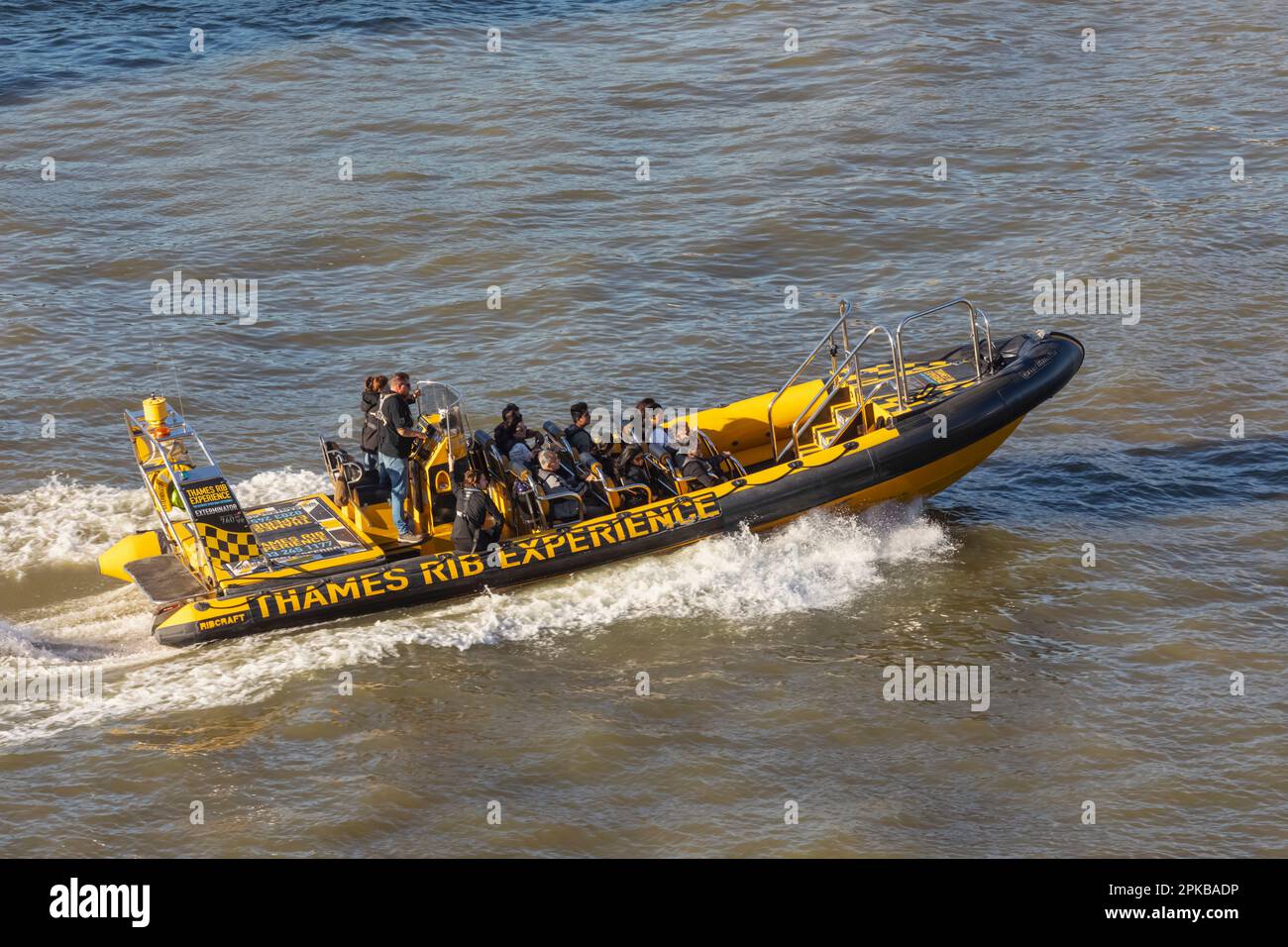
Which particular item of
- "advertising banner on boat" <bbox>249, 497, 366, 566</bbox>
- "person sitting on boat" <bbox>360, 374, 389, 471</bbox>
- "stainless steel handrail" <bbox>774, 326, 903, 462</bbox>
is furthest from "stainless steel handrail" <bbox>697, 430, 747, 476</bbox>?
"advertising banner on boat" <bbox>249, 497, 366, 566</bbox>

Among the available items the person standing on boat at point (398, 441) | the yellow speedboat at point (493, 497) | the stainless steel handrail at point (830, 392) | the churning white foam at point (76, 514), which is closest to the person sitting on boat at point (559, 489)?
the yellow speedboat at point (493, 497)

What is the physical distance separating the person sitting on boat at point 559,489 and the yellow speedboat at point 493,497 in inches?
2.9

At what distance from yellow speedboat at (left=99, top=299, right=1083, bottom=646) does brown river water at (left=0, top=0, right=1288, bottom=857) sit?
1.08 ft

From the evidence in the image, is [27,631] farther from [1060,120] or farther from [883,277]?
[1060,120]

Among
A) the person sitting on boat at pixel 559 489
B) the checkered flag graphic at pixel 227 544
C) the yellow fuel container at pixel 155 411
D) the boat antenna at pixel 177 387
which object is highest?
the boat antenna at pixel 177 387

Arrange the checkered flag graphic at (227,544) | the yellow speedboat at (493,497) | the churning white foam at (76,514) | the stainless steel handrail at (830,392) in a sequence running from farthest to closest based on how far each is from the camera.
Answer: the churning white foam at (76,514), the stainless steel handrail at (830,392), the yellow speedboat at (493,497), the checkered flag graphic at (227,544)

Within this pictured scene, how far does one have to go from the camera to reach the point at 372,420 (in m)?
13.1

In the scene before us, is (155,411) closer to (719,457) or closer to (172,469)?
(172,469)

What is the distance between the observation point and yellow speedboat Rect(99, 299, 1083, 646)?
12.5 m

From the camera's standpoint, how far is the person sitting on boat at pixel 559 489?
Answer: 13.3m

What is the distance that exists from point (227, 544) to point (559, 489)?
9.41ft

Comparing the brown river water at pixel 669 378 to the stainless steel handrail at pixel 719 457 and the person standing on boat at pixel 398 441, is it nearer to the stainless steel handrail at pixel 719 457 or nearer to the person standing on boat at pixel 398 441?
the stainless steel handrail at pixel 719 457

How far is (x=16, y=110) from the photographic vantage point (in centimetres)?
2630

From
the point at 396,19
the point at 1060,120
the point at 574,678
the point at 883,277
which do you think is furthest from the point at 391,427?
the point at 396,19
